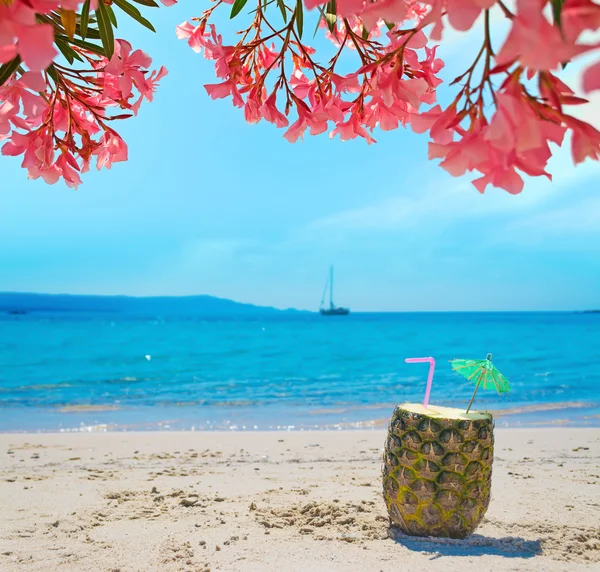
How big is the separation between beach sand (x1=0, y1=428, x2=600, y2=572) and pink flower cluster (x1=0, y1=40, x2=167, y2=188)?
1.96 meters

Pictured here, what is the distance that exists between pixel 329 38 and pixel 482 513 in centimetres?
226

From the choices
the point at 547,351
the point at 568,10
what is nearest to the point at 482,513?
the point at 568,10

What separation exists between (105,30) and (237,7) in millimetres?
360

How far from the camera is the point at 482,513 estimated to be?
9.42 feet

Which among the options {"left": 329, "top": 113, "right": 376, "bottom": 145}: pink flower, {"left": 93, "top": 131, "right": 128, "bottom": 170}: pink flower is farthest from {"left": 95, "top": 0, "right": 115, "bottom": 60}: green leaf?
{"left": 329, "top": 113, "right": 376, "bottom": 145}: pink flower

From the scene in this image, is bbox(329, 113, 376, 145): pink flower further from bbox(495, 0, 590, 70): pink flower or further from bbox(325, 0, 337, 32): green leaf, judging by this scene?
bbox(495, 0, 590, 70): pink flower

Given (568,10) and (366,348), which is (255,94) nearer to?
(568,10)

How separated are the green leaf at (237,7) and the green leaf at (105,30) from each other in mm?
331

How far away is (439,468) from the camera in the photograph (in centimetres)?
273

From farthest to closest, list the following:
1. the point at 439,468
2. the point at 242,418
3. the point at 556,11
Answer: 1. the point at 242,418
2. the point at 439,468
3. the point at 556,11

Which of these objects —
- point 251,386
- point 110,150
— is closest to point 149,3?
point 110,150

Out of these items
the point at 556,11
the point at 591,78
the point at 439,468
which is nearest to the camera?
the point at 591,78

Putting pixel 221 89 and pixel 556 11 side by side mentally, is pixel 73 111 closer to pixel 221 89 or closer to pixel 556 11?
pixel 221 89

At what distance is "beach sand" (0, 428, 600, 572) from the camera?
8.89 feet
